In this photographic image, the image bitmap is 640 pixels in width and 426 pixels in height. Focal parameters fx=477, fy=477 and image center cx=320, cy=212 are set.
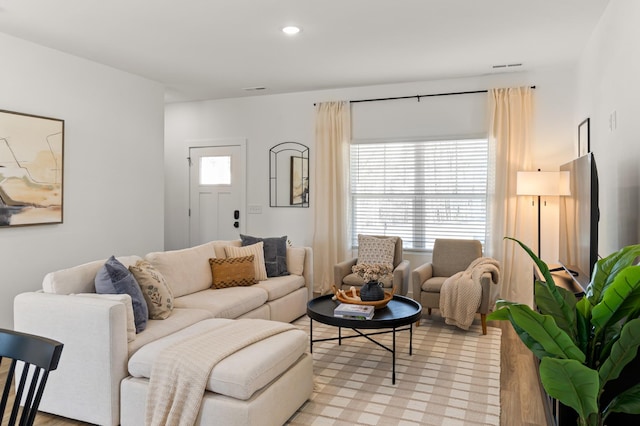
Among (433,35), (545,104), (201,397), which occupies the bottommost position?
(201,397)

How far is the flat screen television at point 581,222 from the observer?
9.02 ft

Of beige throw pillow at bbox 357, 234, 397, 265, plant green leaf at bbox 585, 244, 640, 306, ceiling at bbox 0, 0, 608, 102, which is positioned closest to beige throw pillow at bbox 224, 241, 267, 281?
beige throw pillow at bbox 357, 234, 397, 265

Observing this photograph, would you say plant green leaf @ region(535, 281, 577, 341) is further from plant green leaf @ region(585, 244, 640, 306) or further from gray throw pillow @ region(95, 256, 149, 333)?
gray throw pillow @ region(95, 256, 149, 333)

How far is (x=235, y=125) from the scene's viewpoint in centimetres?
697

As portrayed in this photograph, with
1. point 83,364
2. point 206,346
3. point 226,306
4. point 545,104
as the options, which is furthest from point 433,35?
point 83,364

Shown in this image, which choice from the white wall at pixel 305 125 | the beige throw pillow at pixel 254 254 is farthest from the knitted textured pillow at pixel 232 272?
the white wall at pixel 305 125

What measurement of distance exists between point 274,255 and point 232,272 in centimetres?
70

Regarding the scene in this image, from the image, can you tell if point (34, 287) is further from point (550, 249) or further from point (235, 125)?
point (550, 249)

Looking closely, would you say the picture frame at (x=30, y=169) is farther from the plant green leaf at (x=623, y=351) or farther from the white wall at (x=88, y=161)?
the plant green leaf at (x=623, y=351)

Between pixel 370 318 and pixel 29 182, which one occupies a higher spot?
pixel 29 182

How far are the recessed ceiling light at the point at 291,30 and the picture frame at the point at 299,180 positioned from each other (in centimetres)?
257

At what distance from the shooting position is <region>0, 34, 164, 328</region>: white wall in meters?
4.29

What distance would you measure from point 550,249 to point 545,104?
1653 mm

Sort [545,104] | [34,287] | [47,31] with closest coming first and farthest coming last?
1. [47,31]
2. [34,287]
3. [545,104]
